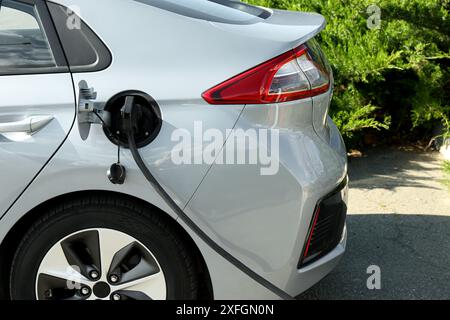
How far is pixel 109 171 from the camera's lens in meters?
2.36

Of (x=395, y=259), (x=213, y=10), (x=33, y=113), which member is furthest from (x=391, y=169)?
(x=33, y=113)

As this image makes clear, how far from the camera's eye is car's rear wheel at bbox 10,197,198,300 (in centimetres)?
245

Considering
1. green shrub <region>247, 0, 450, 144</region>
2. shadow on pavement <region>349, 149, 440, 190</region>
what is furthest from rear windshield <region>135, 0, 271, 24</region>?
shadow on pavement <region>349, 149, 440, 190</region>

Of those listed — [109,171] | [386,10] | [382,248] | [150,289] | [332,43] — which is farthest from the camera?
[332,43]

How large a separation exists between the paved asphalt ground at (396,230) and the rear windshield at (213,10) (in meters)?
1.40

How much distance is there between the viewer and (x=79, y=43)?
2.45 m

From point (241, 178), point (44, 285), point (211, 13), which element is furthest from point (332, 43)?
point (44, 285)

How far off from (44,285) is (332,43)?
3123 mm

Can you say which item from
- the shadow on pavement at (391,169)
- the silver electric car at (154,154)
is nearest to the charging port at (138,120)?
the silver electric car at (154,154)

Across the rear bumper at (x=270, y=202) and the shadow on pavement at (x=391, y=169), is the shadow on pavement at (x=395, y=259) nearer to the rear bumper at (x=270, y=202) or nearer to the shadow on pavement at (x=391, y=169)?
the shadow on pavement at (x=391, y=169)

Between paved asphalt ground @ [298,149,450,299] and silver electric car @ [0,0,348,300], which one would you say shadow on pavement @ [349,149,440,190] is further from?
silver electric car @ [0,0,348,300]

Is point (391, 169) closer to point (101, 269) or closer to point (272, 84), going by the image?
point (272, 84)

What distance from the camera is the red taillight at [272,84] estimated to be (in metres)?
2.38
